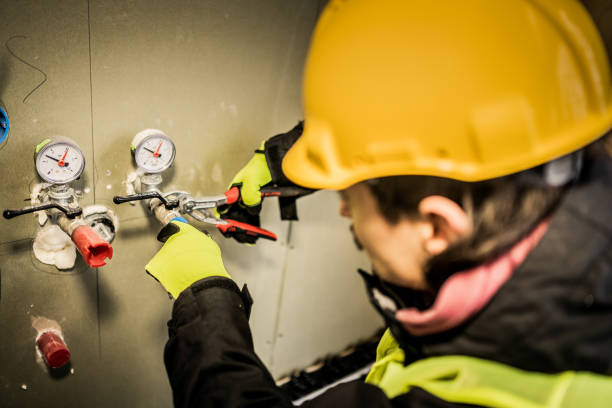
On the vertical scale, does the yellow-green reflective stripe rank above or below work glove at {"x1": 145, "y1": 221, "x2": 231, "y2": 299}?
below

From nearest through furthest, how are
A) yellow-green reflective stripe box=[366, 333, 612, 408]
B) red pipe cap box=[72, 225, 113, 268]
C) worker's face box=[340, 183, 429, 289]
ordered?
1. yellow-green reflective stripe box=[366, 333, 612, 408]
2. worker's face box=[340, 183, 429, 289]
3. red pipe cap box=[72, 225, 113, 268]

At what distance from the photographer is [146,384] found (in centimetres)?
128

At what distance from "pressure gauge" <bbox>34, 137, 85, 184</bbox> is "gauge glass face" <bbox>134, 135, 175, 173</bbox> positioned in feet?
0.42

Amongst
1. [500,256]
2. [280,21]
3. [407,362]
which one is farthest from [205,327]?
[280,21]

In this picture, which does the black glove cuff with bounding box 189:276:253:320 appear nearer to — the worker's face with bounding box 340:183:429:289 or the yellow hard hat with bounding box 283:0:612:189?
the worker's face with bounding box 340:183:429:289

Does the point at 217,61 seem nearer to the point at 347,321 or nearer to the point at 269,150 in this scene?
the point at 269,150

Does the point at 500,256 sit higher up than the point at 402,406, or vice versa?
the point at 500,256

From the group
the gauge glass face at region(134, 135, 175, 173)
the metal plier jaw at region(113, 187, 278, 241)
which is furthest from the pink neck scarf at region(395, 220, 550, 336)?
the gauge glass face at region(134, 135, 175, 173)

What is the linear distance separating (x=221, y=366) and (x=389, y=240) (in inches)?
14.1

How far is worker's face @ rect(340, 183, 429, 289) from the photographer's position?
60 centimetres

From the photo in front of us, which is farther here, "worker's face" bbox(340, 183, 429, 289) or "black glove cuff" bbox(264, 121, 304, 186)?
"black glove cuff" bbox(264, 121, 304, 186)

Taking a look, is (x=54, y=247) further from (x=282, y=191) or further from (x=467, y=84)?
(x=467, y=84)

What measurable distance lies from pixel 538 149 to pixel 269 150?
0.70 metres

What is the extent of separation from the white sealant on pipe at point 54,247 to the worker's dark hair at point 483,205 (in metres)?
0.77
